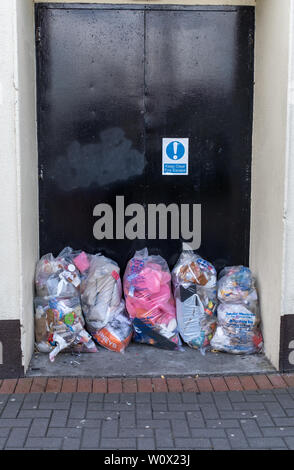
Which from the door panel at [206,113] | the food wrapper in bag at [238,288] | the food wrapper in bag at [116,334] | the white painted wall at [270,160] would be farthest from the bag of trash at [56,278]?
the white painted wall at [270,160]

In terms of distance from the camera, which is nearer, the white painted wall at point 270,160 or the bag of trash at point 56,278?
the white painted wall at point 270,160

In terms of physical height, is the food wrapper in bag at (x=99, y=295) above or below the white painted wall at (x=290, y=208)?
below

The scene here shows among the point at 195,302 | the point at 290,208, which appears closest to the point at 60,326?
the point at 195,302

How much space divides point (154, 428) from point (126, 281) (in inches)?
61.1

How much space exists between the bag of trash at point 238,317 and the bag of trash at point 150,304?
400mm

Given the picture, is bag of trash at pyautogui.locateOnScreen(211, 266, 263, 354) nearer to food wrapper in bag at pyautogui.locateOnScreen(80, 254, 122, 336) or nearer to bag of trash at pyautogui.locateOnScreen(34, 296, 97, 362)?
food wrapper in bag at pyautogui.locateOnScreen(80, 254, 122, 336)

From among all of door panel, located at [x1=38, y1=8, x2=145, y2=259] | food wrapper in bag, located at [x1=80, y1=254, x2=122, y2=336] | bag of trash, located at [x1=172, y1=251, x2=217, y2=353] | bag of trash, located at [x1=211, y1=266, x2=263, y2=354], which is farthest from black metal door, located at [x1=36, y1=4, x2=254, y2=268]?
bag of trash, located at [x1=211, y1=266, x2=263, y2=354]

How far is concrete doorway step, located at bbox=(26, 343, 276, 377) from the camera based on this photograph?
4.45 m

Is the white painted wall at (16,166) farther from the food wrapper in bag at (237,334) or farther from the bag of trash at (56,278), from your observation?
the food wrapper in bag at (237,334)

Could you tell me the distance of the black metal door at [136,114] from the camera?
191 inches

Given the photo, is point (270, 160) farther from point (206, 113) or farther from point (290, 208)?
point (206, 113)

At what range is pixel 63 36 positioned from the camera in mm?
4836

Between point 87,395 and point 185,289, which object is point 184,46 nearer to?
point 185,289

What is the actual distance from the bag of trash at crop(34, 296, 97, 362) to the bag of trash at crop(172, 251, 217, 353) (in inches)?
32.6
